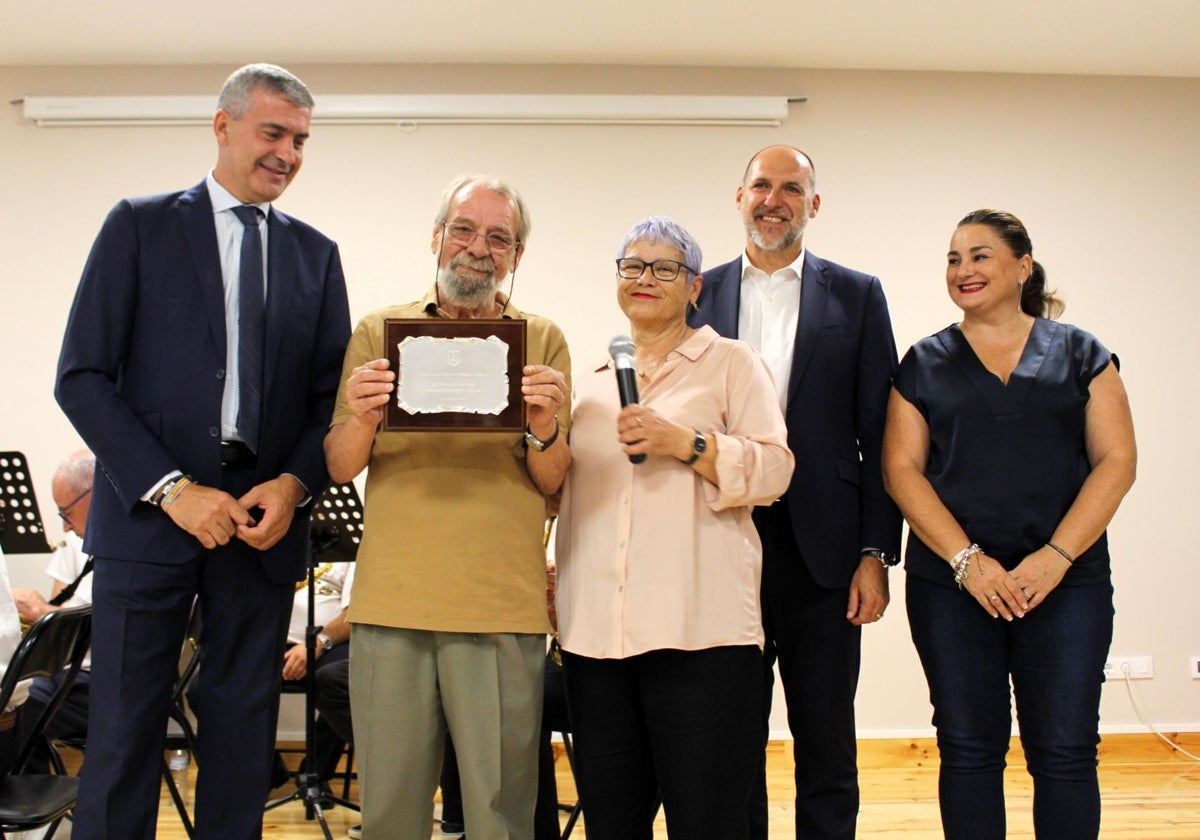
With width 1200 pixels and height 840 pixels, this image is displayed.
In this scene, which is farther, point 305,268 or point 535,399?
point 305,268

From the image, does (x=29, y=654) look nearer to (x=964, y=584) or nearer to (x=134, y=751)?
(x=134, y=751)

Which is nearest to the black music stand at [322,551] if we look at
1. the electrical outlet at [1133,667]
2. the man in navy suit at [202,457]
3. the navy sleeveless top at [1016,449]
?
the man in navy suit at [202,457]

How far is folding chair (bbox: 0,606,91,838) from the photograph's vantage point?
2215 mm

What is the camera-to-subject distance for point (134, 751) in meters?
2.02

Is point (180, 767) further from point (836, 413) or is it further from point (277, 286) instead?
point (836, 413)

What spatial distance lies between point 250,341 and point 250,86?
527mm

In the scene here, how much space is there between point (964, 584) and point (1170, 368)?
3352 mm

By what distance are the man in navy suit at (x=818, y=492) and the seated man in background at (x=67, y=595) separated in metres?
2.05

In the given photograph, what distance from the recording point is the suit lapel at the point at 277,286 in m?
2.18

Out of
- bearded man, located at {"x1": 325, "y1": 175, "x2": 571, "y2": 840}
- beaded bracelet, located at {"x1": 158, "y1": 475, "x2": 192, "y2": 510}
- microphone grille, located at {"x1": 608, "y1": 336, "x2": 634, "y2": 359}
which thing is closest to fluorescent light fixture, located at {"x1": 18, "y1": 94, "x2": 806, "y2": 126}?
bearded man, located at {"x1": 325, "y1": 175, "x2": 571, "y2": 840}

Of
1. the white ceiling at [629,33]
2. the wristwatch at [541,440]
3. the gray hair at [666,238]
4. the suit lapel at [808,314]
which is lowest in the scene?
the wristwatch at [541,440]

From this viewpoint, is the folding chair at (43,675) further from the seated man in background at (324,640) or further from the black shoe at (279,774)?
the black shoe at (279,774)

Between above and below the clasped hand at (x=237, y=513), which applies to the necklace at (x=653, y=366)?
above

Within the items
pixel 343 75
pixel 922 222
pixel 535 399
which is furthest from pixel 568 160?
pixel 535 399
